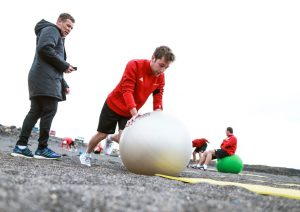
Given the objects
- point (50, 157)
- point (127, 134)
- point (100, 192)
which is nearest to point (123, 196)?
point (100, 192)

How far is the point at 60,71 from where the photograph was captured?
539 cm

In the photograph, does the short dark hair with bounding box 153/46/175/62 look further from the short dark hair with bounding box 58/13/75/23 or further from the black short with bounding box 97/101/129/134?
the short dark hair with bounding box 58/13/75/23

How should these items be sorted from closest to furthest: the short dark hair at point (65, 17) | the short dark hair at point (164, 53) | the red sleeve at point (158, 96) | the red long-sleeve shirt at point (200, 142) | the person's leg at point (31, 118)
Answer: the short dark hair at point (164, 53)
the person's leg at point (31, 118)
the short dark hair at point (65, 17)
the red sleeve at point (158, 96)
the red long-sleeve shirt at point (200, 142)

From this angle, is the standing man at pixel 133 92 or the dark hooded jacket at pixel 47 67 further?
the dark hooded jacket at pixel 47 67

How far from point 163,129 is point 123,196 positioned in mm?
2355

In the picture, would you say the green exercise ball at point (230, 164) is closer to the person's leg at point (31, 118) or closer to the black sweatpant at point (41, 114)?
the black sweatpant at point (41, 114)

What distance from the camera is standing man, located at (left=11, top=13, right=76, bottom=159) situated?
5.14m

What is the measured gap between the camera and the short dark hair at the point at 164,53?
4.65 meters

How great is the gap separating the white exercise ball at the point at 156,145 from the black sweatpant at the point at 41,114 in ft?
4.63

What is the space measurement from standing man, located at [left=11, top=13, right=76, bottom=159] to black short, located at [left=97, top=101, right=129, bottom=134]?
0.70 meters

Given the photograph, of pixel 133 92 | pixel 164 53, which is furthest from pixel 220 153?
pixel 164 53

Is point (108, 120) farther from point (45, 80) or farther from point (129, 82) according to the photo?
point (45, 80)

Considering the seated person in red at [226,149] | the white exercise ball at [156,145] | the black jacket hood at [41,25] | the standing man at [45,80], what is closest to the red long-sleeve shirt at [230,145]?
the seated person in red at [226,149]

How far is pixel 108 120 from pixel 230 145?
621 centimetres
